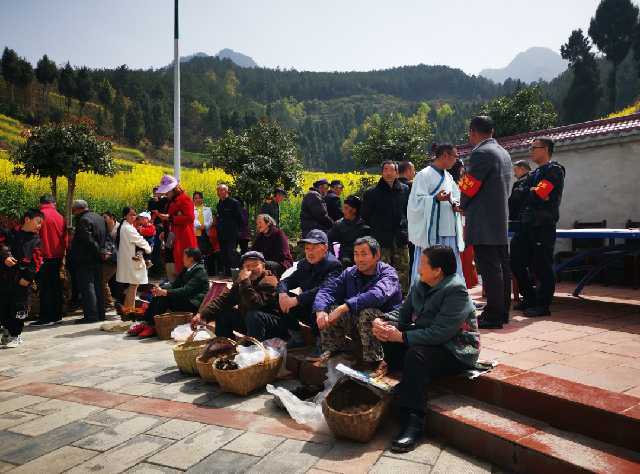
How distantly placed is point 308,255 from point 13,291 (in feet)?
12.8

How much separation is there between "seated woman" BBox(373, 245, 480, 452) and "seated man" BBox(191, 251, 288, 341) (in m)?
1.56

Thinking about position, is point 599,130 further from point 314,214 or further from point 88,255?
point 88,255

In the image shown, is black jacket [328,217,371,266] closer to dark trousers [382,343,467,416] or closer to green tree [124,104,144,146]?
dark trousers [382,343,467,416]

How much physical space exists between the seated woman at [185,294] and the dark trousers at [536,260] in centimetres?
382

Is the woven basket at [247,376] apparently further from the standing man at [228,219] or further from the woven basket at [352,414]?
the standing man at [228,219]

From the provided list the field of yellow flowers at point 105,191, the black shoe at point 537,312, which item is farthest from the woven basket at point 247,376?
the field of yellow flowers at point 105,191

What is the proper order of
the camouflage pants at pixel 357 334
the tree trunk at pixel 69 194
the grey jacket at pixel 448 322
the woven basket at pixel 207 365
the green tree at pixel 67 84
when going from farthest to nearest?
the green tree at pixel 67 84, the tree trunk at pixel 69 194, the woven basket at pixel 207 365, the camouflage pants at pixel 357 334, the grey jacket at pixel 448 322

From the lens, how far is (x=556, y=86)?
62969 mm

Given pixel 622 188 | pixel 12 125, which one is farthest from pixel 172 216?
pixel 12 125

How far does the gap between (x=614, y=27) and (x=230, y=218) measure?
49.3 m

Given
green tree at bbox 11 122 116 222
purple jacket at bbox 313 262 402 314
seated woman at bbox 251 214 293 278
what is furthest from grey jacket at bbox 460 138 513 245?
green tree at bbox 11 122 116 222

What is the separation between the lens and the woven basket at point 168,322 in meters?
6.36

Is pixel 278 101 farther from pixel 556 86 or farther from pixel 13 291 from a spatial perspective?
pixel 13 291

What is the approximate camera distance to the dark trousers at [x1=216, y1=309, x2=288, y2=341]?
485 centimetres
